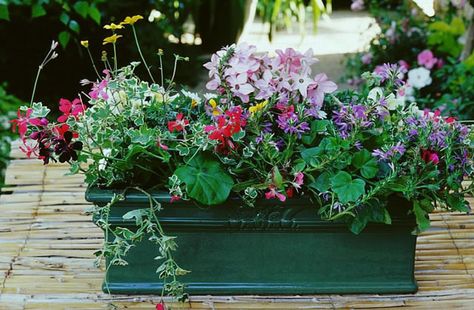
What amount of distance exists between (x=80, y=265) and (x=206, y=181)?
0.99 feet

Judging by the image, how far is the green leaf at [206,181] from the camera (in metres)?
1.10

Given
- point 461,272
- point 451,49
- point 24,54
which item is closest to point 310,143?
point 461,272

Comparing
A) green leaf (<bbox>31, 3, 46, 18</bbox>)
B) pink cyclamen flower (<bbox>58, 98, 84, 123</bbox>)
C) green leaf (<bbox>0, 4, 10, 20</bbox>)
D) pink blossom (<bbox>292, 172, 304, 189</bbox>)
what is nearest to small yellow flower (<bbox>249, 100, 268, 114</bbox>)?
pink blossom (<bbox>292, 172, 304, 189</bbox>)

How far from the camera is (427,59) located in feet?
11.4

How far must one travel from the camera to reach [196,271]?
1.18m

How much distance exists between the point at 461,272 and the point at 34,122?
2.23 feet

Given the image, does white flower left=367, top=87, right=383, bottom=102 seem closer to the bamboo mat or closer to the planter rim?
the planter rim

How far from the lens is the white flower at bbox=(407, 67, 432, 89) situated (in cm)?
332

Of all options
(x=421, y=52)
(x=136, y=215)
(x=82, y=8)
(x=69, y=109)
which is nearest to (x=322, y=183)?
(x=136, y=215)

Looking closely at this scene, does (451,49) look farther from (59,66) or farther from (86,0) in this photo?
(59,66)

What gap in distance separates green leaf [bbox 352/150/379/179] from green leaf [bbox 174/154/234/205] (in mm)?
176

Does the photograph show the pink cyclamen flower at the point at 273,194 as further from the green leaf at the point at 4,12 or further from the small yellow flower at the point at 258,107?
the green leaf at the point at 4,12

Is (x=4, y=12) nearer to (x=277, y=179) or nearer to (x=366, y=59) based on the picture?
(x=366, y=59)

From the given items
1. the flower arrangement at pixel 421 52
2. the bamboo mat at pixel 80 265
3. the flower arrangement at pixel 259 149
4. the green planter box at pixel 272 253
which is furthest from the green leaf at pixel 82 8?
the green planter box at pixel 272 253
